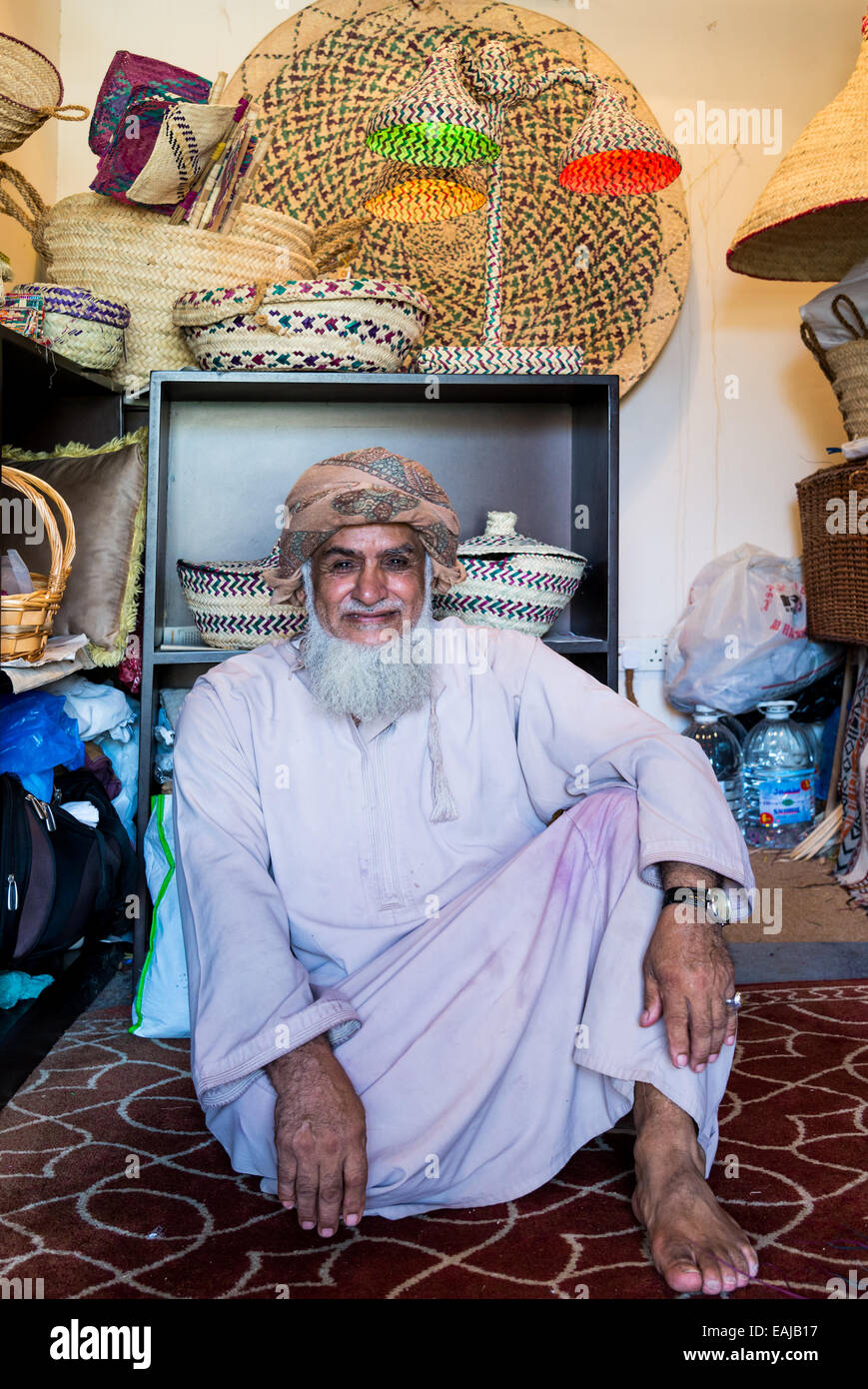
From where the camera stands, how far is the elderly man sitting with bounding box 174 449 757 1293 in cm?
165

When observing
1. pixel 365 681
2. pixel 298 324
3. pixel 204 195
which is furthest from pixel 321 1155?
pixel 204 195

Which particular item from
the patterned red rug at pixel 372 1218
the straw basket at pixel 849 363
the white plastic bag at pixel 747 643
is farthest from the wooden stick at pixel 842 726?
the patterned red rug at pixel 372 1218

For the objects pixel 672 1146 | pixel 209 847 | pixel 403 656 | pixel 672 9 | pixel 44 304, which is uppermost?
pixel 672 9

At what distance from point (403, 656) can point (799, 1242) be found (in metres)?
1.11

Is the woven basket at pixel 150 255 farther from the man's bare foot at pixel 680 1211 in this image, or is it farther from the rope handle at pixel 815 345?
the man's bare foot at pixel 680 1211

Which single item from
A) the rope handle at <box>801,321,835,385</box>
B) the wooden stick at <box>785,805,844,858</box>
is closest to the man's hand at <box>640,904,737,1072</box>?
the wooden stick at <box>785,805,844,858</box>

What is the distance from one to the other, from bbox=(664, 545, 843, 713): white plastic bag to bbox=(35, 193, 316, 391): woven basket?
1.50 metres

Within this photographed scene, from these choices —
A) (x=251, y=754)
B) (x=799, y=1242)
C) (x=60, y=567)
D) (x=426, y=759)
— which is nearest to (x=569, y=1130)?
(x=799, y=1242)

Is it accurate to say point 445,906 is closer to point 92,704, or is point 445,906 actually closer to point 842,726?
point 92,704

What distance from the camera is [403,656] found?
84.7 inches

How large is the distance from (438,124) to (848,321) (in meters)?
1.23

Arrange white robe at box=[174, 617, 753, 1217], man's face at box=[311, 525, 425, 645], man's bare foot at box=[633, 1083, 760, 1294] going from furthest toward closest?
man's face at box=[311, 525, 425, 645], white robe at box=[174, 617, 753, 1217], man's bare foot at box=[633, 1083, 760, 1294]

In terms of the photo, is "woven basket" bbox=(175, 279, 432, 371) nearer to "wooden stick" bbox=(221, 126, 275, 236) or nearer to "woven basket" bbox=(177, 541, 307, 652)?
"wooden stick" bbox=(221, 126, 275, 236)

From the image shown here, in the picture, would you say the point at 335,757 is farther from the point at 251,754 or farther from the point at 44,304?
the point at 44,304
